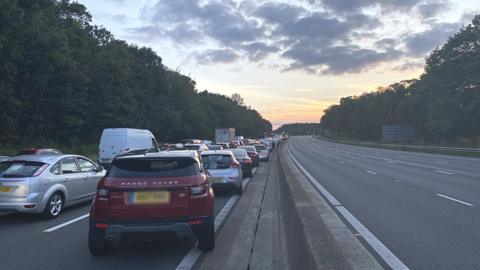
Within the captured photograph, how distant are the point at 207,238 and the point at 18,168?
5.60 m

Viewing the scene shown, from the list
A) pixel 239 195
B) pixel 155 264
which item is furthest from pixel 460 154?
pixel 155 264

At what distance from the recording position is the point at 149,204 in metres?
7.02

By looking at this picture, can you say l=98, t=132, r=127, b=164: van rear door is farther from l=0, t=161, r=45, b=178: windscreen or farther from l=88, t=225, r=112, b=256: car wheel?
l=88, t=225, r=112, b=256: car wheel

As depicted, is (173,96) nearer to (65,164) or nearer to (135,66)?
(135,66)

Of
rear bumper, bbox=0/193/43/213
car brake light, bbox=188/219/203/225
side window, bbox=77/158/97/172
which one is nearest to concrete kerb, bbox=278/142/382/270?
car brake light, bbox=188/219/203/225

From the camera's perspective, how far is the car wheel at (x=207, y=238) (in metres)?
7.31

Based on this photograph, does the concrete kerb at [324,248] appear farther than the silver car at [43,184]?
No

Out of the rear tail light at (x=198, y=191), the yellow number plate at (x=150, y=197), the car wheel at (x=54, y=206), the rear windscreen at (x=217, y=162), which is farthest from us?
the rear windscreen at (x=217, y=162)

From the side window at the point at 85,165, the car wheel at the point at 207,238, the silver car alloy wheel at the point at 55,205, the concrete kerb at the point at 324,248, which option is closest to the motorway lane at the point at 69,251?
the car wheel at the point at 207,238

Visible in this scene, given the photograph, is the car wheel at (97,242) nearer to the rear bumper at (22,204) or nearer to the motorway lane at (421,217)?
the rear bumper at (22,204)

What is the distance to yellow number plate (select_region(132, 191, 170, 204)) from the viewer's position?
7016 millimetres

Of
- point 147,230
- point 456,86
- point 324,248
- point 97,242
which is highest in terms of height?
point 456,86

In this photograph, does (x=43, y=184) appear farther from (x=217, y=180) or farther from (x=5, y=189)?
Result: (x=217, y=180)

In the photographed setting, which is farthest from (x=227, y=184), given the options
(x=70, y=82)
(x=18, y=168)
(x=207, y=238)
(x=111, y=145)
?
(x=70, y=82)
